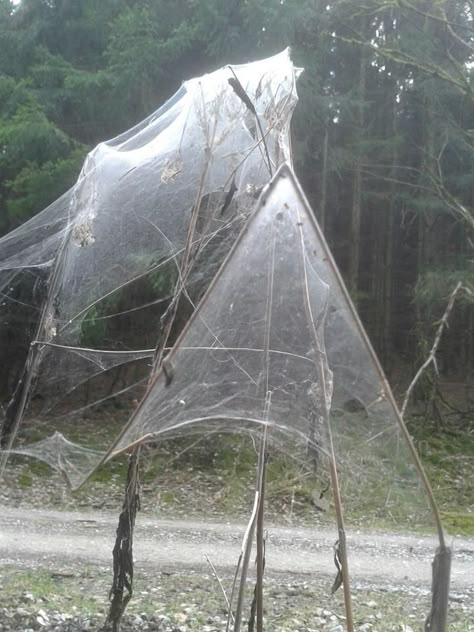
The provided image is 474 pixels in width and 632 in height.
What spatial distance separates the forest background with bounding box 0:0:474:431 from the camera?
14109 mm

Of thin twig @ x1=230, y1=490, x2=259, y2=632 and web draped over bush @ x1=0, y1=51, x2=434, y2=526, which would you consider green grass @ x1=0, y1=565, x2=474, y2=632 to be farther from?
thin twig @ x1=230, y1=490, x2=259, y2=632

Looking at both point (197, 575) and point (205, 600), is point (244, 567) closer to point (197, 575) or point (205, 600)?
point (205, 600)

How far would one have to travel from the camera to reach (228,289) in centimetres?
326

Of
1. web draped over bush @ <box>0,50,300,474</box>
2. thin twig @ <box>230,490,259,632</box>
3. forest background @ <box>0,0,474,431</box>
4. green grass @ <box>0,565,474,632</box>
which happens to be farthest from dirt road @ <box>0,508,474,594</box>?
forest background @ <box>0,0,474,431</box>

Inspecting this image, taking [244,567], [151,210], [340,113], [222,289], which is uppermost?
[340,113]

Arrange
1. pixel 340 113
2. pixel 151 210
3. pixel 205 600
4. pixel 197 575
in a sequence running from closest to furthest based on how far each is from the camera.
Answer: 1. pixel 151 210
2. pixel 205 600
3. pixel 197 575
4. pixel 340 113

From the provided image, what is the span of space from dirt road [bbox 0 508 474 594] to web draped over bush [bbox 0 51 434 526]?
138cm

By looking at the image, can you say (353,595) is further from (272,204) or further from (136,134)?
(272,204)

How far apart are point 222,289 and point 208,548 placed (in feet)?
18.9

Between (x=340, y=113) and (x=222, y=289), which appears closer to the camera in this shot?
(x=222, y=289)

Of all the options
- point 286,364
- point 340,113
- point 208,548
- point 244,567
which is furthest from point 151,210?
point 340,113

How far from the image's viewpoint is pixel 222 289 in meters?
3.24

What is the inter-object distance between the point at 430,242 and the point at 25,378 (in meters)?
15.5

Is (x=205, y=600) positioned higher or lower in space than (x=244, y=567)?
lower
